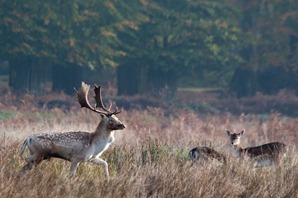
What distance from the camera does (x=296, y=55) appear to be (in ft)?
133

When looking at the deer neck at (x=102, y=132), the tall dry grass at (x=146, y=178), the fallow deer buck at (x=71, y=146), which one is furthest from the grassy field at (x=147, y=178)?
the deer neck at (x=102, y=132)

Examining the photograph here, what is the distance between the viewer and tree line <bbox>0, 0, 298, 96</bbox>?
3622cm

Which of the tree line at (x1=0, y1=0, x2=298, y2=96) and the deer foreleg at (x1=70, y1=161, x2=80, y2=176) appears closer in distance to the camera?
the deer foreleg at (x1=70, y1=161, x2=80, y2=176)

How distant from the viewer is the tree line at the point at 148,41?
36219 mm

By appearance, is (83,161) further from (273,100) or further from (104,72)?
(104,72)

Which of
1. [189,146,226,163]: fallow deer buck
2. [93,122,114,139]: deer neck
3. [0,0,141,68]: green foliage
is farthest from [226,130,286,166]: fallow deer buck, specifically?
[0,0,141,68]: green foliage

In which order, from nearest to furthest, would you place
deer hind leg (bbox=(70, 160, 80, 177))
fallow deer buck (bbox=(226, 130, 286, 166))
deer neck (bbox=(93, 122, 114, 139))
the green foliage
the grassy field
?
1. the grassy field
2. deer hind leg (bbox=(70, 160, 80, 177))
3. deer neck (bbox=(93, 122, 114, 139))
4. fallow deer buck (bbox=(226, 130, 286, 166))
5. the green foliage

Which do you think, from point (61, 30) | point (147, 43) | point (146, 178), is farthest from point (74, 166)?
point (147, 43)

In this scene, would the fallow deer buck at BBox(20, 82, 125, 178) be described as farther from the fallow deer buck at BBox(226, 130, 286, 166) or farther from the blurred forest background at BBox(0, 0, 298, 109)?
the blurred forest background at BBox(0, 0, 298, 109)

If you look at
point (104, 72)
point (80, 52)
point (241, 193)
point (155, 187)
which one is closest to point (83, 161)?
point (155, 187)

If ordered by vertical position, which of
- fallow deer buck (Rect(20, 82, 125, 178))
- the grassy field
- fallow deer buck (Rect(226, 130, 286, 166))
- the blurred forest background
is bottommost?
fallow deer buck (Rect(226, 130, 286, 166))

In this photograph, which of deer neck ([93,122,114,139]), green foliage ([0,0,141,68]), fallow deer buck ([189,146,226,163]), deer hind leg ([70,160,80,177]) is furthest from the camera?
green foliage ([0,0,141,68])

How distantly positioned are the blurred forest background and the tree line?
45 millimetres

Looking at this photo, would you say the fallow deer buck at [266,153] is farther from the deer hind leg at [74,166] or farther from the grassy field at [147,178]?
the deer hind leg at [74,166]
